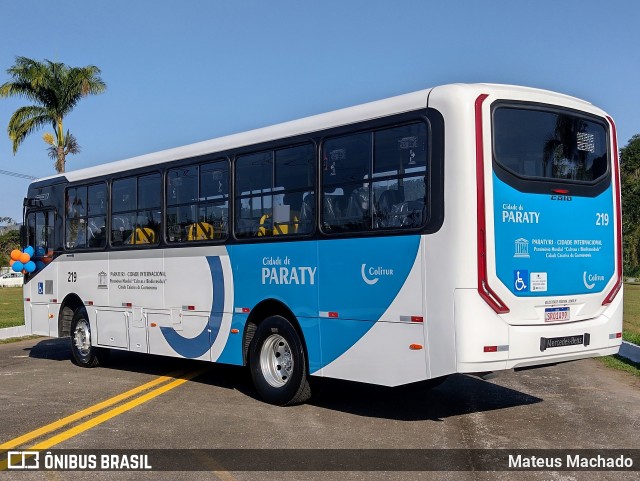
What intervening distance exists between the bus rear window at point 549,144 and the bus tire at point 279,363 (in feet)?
11.0

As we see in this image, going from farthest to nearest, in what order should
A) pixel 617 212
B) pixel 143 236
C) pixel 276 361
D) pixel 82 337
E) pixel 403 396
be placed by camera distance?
pixel 82 337 < pixel 143 236 < pixel 403 396 < pixel 276 361 < pixel 617 212

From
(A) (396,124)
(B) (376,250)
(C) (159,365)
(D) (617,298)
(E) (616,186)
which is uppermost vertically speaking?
(A) (396,124)

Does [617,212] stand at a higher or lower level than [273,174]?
lower

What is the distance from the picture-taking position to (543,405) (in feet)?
32.9

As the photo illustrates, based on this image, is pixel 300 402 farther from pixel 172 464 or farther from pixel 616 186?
pixel 616 186

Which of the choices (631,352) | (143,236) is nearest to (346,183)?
(143,236)

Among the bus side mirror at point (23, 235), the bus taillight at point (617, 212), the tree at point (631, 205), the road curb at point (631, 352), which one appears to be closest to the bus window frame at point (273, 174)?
the bus taillight at point (617, 212)

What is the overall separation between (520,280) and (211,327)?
4.70 metres

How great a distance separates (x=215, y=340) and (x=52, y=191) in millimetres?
5739

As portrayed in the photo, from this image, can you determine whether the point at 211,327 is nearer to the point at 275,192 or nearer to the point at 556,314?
the point at 275,192

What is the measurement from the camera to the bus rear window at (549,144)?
27.5 feet

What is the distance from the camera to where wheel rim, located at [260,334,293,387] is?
10.2 meters

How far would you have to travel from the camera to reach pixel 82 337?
14234mm

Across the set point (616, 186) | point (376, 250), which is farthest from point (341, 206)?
point (616, 186)
